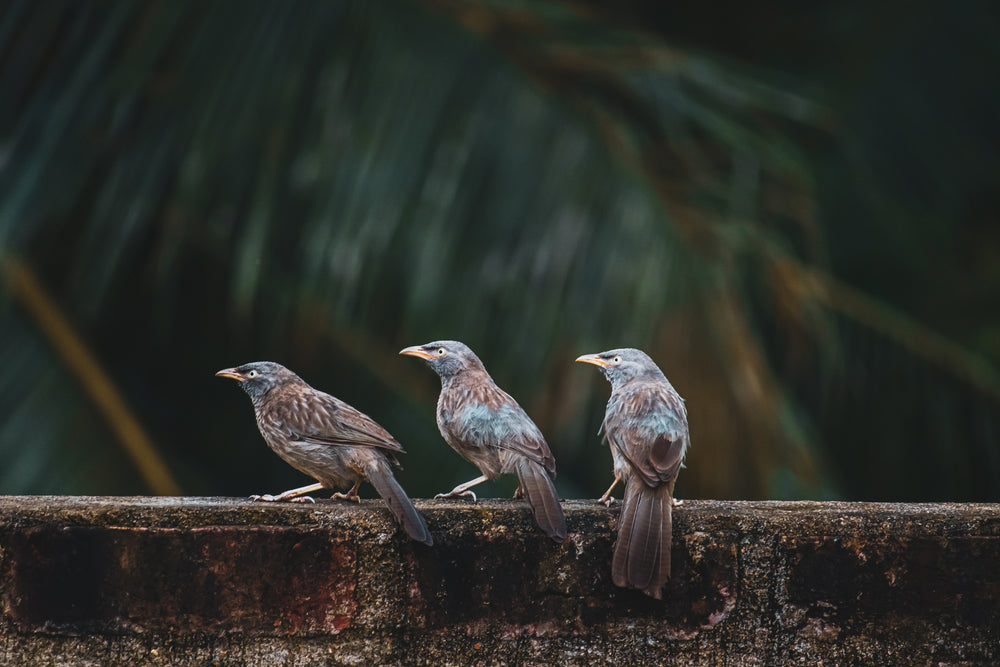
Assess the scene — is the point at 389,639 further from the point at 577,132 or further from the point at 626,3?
the point at 626,3

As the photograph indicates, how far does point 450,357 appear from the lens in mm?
3268

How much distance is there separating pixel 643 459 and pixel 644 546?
30 centimetres

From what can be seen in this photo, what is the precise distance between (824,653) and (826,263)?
5.19 metres

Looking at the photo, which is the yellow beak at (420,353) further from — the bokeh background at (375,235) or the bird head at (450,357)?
the bokeh background at (375,235)

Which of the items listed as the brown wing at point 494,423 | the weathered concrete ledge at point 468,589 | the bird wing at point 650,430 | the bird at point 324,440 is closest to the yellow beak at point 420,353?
the brown wing at point 494,423

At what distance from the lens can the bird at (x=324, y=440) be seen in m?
2.62

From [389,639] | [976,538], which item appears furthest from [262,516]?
[976,538]

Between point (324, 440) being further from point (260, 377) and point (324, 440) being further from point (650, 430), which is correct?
point (650, 430)

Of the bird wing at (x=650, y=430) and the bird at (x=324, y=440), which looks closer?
the bird wing at (x=650, y=430)

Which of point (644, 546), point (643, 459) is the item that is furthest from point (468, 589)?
point (643, 459)

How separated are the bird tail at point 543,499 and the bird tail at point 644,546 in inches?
4.9

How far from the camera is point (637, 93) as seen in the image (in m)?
5.10

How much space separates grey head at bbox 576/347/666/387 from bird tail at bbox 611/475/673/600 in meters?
0.80

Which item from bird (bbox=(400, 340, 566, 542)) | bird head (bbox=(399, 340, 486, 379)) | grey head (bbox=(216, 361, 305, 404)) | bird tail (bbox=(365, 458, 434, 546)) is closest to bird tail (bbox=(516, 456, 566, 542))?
bird (bbox=(400, 340, 566, 542))
